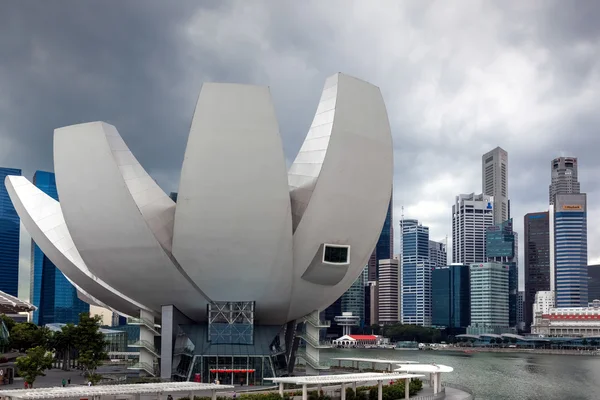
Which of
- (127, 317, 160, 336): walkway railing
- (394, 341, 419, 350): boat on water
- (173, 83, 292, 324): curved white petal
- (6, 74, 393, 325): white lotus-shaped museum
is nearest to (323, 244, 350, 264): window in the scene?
(6, 74, 393, 325): white lotus-shaped museum

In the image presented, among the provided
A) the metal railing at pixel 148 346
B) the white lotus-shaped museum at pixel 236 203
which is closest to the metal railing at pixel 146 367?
the metal railing at pixel 148 346

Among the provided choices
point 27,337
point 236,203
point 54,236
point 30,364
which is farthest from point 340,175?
point 27,337

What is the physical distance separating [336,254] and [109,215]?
13.6 m

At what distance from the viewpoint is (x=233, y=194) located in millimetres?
37812

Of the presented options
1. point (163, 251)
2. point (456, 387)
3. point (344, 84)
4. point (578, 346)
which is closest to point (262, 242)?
point (163, 251)

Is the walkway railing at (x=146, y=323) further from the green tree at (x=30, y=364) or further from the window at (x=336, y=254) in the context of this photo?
A: the window at (x=336, y=254)

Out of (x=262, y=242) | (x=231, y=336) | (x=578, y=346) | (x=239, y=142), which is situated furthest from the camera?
(x=578, y=346)

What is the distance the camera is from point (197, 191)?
124 feet

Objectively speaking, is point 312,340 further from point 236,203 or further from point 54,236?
point 54,236

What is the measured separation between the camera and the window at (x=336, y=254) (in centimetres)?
4166

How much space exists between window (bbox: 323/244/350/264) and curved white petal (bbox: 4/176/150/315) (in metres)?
13.5

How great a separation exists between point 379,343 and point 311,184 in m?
154

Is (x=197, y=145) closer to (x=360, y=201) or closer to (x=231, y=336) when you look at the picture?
(x=360, y=201)

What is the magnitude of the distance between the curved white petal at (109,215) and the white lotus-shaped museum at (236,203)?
0.24 ft
